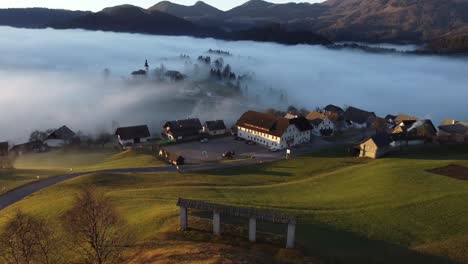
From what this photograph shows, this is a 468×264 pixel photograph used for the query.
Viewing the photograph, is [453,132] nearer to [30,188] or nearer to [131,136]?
[131,136]

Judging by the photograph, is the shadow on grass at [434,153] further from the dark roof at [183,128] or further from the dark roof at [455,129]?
the dark roof at [183,128]

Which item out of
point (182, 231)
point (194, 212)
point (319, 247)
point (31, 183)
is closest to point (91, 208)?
point (182, 231)

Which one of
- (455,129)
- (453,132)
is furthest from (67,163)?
(455,129)

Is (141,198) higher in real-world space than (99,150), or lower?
higher

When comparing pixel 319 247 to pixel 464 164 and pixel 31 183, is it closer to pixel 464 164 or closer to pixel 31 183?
pixel 464 164

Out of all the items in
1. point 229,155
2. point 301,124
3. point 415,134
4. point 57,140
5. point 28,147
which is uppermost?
point 301,124

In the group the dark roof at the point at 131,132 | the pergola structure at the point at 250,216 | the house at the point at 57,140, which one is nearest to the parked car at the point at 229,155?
the dark roof at the point at 131,132
